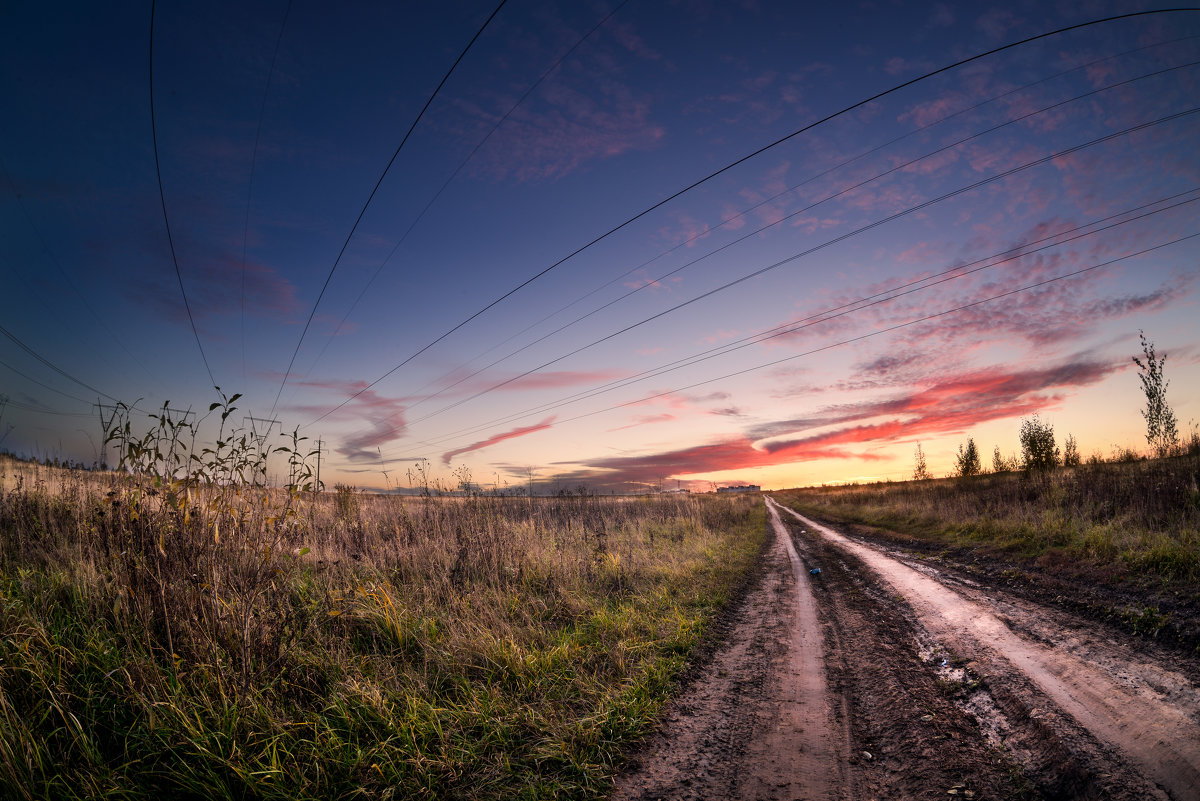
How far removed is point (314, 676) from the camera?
4.06 m

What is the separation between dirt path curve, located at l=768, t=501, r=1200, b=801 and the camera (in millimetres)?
2887

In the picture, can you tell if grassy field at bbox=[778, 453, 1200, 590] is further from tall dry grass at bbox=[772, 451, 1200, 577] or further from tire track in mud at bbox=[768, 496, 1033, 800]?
tire track in mud at bbox=[768, 496, 1033, 800]

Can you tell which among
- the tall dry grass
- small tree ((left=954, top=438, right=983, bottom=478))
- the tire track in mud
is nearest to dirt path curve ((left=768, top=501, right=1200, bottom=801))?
the tire track in mud

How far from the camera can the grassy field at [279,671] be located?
295 centimetres

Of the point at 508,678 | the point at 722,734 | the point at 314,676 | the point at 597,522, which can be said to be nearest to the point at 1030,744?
the point at 722,734

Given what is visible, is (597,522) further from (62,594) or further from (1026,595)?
(62,594)

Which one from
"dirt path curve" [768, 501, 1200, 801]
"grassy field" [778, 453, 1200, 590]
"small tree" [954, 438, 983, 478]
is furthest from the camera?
"small tree" [954, 438, 983, 478]

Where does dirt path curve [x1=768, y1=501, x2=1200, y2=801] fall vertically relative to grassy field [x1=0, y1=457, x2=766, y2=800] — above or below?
below

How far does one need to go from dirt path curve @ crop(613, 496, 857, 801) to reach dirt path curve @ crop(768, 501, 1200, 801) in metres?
1.62

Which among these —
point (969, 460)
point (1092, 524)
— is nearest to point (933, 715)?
point (1092, 524)

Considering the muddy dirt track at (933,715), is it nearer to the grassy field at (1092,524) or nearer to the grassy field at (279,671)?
the grassy field at (279,671)

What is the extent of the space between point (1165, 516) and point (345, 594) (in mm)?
15918

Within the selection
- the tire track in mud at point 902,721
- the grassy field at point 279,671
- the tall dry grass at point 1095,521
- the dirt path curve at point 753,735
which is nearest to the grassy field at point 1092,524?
the tall dry grass at point 1095,521

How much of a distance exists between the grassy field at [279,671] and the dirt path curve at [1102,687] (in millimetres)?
3089
